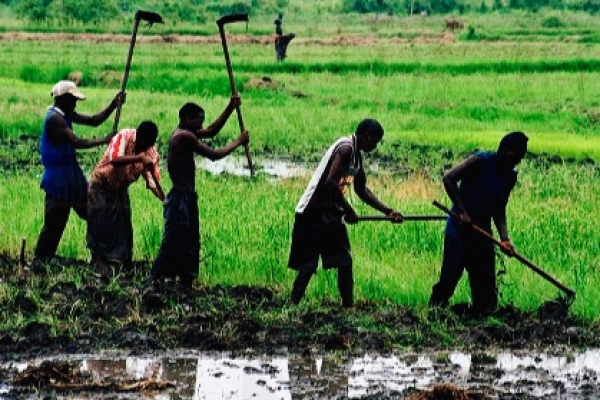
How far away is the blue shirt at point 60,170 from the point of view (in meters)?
8.66

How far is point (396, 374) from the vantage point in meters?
6.49

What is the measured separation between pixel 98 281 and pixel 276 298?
50.8 inches

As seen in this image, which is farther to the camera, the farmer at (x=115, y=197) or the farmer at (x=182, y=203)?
Result: the farmer at (x=115, y=197)

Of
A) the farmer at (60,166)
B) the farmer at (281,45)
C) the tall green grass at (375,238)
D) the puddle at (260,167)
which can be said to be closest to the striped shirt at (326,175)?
the tall green grass at (375,238)

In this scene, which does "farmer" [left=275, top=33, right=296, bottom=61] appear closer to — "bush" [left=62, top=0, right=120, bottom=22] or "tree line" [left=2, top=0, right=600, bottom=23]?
"tree line" [left=2, top=0, right=600, bottom=23]

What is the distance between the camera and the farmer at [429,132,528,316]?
23.6ft

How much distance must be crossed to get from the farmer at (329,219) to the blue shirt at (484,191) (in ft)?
1.38

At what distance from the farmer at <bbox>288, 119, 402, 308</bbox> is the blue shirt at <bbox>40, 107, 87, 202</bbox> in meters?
2.00

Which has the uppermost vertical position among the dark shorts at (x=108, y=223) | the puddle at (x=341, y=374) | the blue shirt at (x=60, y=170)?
the blue shirt at (x=60, y=170)

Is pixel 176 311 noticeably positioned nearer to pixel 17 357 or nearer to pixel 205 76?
pixel 17 357

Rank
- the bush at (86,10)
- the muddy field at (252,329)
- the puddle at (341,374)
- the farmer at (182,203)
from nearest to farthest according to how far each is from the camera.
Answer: the puddle at (341,374)
the muddy field at (252,329)
the farmer at (182,203)
the bush at (86,10)

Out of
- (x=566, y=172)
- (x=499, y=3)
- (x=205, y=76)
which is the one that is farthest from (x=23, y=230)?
(x=499, y=3)

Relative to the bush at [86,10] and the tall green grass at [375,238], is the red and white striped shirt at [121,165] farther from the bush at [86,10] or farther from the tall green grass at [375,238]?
the bush at [86,10]

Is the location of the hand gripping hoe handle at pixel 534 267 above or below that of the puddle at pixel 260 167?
above
